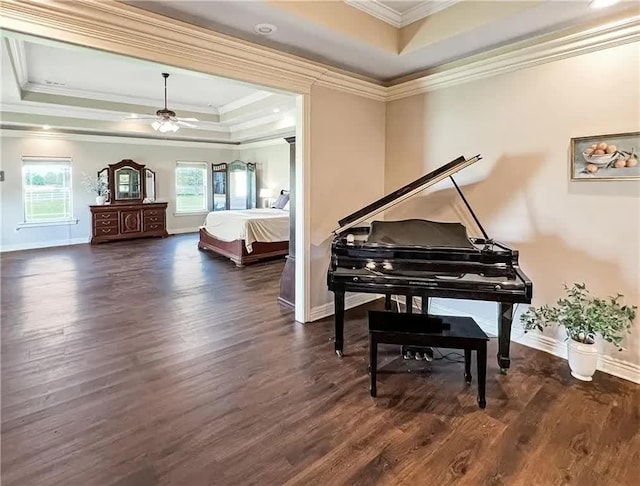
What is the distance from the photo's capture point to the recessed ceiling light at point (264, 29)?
9.70 feet

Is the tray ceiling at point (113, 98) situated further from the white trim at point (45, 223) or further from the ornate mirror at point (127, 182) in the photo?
the white trim at point (45, 223)

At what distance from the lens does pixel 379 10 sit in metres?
3.25

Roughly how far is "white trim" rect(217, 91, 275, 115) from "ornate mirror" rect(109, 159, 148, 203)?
271cm

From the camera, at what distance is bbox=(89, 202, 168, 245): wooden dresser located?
884cm

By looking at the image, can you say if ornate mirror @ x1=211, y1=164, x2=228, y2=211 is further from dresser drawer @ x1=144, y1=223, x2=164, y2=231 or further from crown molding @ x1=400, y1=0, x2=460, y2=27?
crown molding @ x1=400, y1=0, x2=460, y2=27

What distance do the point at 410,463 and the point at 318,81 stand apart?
11.2 feet

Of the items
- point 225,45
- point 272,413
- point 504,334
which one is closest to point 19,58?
point 225,45

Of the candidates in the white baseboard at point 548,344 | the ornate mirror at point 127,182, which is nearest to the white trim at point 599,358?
the white baseboard at point 548,344

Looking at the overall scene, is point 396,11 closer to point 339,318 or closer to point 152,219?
point 339,318

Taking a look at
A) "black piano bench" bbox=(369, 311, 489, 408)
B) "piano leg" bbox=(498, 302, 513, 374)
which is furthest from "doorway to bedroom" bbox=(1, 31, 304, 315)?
"piano leg" bbox=(498, 302, 513, 374)

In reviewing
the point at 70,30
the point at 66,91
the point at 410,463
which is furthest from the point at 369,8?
the point at 66,91

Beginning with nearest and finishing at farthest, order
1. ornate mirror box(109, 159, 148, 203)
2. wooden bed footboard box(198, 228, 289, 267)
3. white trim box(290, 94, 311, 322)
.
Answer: white trim box(290, 94, 311, 322), wooden bed footboard box(198, 228, 289, 267), ornate mirror box(109, 159, 148, 203)

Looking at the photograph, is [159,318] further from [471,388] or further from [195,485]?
[471,388]

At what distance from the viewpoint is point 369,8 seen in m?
3.21
